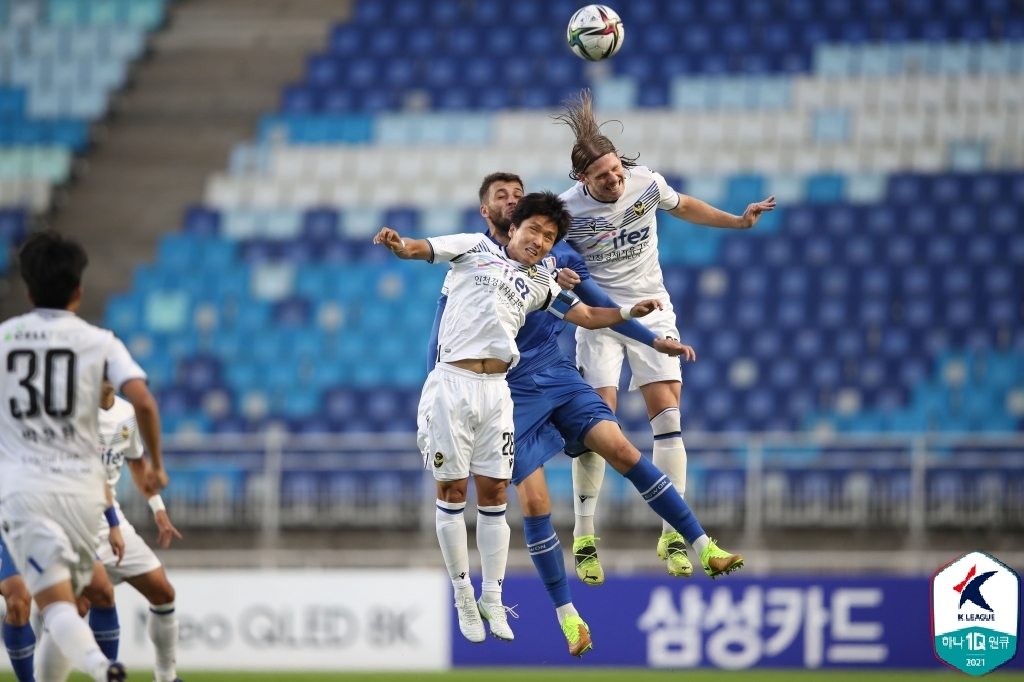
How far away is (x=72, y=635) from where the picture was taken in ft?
22.5

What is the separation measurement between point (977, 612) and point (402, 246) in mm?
7565

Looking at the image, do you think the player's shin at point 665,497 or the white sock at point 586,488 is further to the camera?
the white sock at point 586,488

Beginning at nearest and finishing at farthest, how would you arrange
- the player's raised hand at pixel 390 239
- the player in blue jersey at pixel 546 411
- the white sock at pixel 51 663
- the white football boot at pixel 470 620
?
1. the player's raised hand at pixel 390 239
2. the white sock at pixel 51 663
3. the white football boot at pixel 470 620
4. the player in blue jersey at pixel 546 411

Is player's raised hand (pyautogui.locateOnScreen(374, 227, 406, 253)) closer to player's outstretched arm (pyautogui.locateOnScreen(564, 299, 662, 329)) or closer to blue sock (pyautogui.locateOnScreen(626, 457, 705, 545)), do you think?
player's outstretched arm (pyautogui.locateOnScreen(564, 299, 662, 329))

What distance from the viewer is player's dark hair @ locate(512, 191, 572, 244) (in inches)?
326

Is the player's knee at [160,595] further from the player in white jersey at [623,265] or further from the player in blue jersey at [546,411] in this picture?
the player in white jersey at [623,265]

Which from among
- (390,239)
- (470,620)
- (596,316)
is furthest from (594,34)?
(470,620)

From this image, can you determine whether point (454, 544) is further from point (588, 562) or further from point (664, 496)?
point (664, 496)

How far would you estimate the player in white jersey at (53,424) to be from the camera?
684 centimetres

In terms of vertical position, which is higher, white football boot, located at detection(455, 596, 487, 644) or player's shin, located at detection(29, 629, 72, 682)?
white football boot, located at detection(455, 596, 487, 644)

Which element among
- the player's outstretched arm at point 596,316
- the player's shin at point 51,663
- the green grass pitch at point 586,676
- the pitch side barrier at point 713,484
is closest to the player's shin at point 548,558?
the player's outstretched arm at point 596,316

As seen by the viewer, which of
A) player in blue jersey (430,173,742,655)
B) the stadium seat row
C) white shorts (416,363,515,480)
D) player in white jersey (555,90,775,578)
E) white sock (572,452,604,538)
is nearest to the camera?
white shorts (416,363,515,480)

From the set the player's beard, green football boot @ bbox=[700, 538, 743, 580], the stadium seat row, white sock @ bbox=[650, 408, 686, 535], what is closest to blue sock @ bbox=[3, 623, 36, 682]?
the player's beard

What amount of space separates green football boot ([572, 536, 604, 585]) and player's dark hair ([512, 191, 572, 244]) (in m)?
2.11
